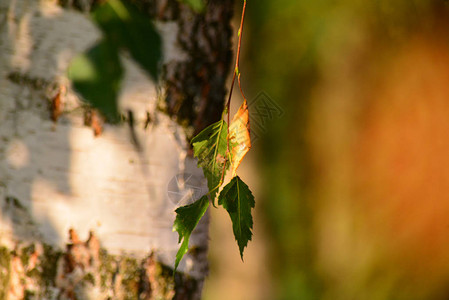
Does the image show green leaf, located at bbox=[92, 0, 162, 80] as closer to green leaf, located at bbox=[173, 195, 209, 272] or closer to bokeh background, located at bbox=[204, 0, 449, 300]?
green leaf, located at bbox=[173, 195, 209, 272]

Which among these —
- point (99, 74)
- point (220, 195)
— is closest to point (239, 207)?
point (220, 195)

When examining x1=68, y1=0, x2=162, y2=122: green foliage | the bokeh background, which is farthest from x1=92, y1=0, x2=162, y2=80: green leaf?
the bokeh background

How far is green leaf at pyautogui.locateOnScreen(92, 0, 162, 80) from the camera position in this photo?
279 mm

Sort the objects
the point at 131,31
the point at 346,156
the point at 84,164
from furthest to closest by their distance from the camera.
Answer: the point at 346,156 → the point at 84,164 → the point at 131,31

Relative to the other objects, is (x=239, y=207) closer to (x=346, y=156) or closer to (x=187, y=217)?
(x=187, y=217)

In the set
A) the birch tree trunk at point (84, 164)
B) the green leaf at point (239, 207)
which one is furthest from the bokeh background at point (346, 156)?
the green leaf at point (239, 207)

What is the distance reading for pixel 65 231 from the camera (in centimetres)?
46

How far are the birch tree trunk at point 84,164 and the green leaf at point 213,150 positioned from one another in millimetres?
123

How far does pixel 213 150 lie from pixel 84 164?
0.19 m

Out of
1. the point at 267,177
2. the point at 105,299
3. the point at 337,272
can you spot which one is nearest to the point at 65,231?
the point at 105,299

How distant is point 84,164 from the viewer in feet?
1.48

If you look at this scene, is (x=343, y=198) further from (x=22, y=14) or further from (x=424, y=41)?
(x=22, y=14)

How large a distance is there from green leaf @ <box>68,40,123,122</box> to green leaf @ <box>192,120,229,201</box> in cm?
9

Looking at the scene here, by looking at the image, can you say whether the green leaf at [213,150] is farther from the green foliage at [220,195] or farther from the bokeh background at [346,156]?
the bokeh background at [346,156]
